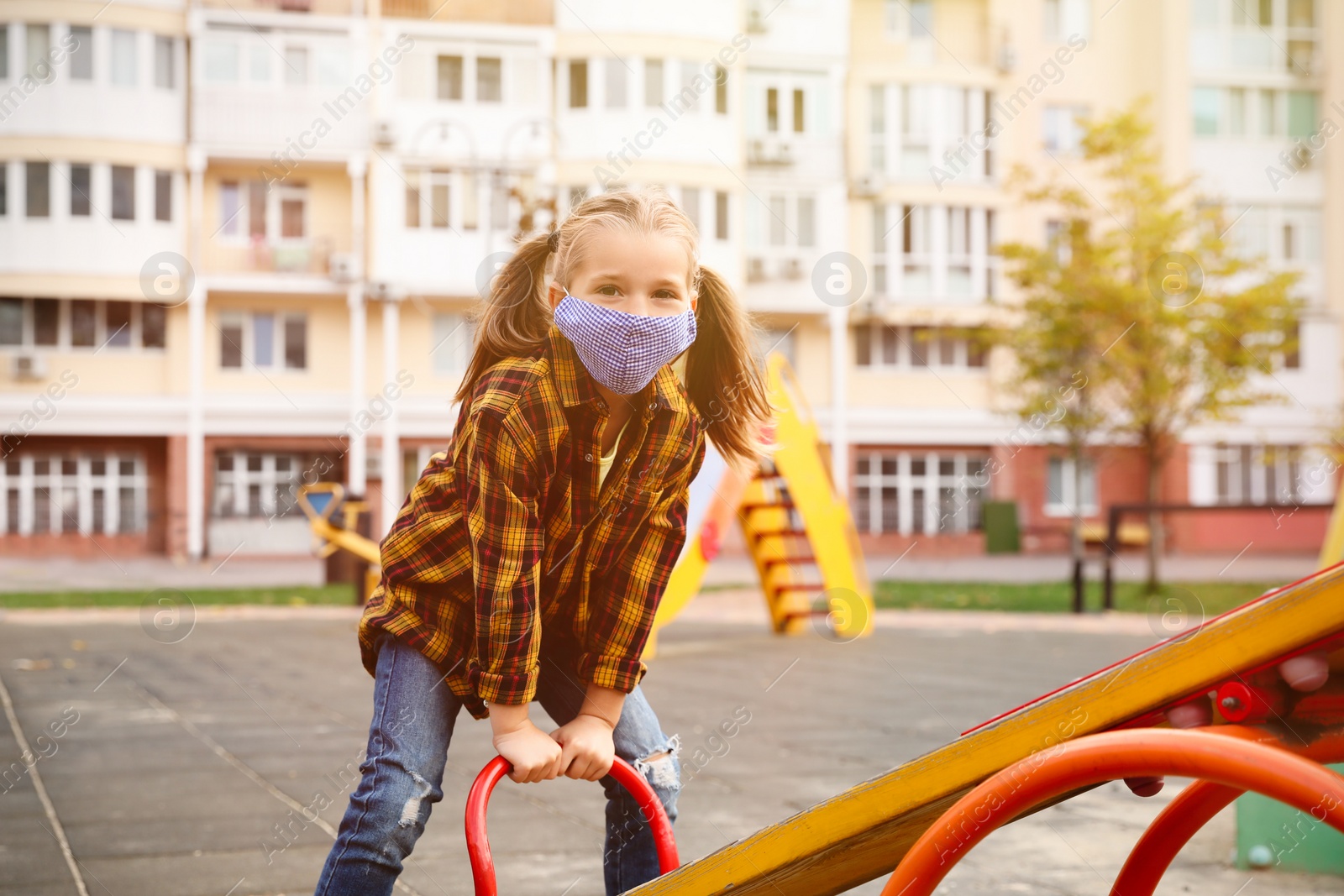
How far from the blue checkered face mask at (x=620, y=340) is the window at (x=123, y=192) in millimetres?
29870

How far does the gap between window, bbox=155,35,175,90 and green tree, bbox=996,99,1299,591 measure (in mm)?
18392

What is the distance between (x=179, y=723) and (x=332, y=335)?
25.0 meters

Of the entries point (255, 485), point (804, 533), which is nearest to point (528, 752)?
point (804, 533)

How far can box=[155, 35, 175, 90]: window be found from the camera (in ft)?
98.5

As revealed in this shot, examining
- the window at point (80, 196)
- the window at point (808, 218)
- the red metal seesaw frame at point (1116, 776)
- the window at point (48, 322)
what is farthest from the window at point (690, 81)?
the red metal seesaw frame at point (1116, 776)

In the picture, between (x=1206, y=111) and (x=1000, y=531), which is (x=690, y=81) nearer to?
(x=1000, y=531)

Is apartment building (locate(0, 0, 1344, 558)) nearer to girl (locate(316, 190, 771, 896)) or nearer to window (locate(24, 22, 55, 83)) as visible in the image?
window (locate(24, 22, 55, 83))

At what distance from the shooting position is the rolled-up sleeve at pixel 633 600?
92.4 inches

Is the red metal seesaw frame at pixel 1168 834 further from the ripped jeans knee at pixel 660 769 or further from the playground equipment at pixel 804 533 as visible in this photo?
the playground equipment at pixel 804 533

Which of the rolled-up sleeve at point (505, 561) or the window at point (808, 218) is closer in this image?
the rolled-up sleeve at point (505, 561)

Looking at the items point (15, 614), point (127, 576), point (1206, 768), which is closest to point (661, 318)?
point (1206, 768)

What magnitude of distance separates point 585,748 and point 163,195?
1197 inches

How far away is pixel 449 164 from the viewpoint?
A: 1231 inches

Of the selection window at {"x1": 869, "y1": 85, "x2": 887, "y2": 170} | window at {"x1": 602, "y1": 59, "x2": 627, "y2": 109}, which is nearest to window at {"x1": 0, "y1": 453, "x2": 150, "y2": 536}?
window at {"x1": 602, "y1": 59, "x2": 627, "y2": 109}
